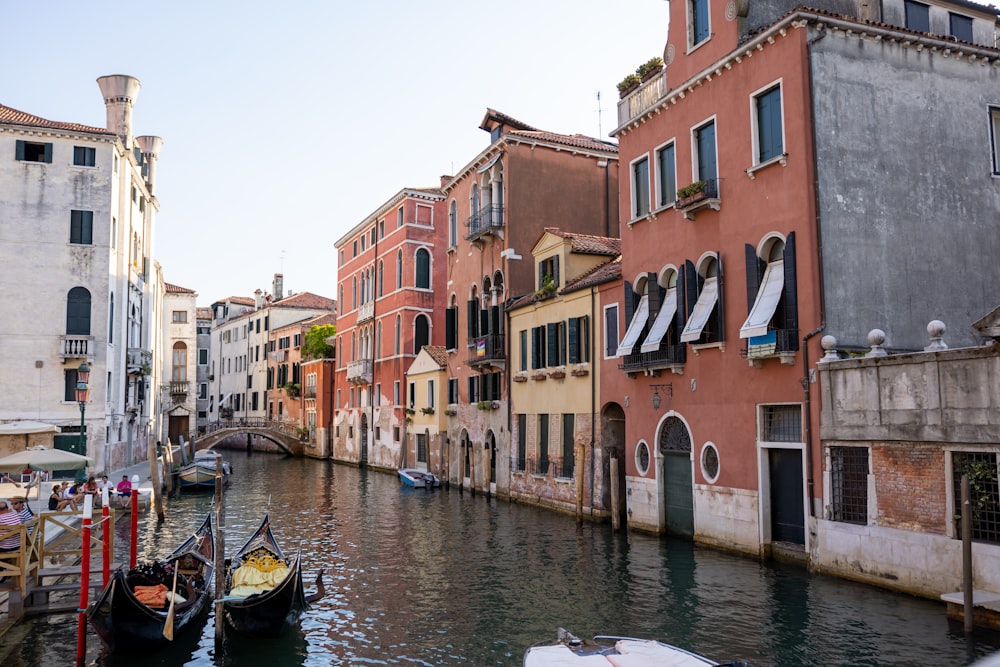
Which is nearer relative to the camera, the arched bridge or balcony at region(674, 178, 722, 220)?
balcony at region(674, 178, 722, 220)

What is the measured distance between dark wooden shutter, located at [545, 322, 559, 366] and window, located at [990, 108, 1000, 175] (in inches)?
408

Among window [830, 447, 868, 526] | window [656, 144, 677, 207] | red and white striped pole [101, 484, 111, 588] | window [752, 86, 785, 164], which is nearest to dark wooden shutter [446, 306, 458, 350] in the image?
window [656, 144, 677, 207]

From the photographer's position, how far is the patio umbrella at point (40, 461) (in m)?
16.5

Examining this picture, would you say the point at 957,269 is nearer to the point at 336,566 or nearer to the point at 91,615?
the point at 336,566

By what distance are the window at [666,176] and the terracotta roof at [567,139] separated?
8.16 metres

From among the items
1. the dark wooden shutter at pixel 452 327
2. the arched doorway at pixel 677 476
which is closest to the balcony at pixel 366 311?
the dark wooden shutter at pixel 452 327

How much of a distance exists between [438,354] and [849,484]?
20420mm

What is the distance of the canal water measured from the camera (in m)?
9.50

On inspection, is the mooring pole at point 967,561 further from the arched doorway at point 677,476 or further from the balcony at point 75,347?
the balcony at point 75,347

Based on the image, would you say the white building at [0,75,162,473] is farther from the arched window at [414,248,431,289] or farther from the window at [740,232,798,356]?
the window at [740,232,798,356]

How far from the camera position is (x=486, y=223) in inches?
999

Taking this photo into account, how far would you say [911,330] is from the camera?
1342 cm

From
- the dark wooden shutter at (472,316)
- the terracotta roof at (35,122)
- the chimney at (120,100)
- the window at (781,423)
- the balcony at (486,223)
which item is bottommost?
the window at (781,423)

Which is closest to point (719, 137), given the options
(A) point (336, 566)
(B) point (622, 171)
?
(B) point (622, 171)
